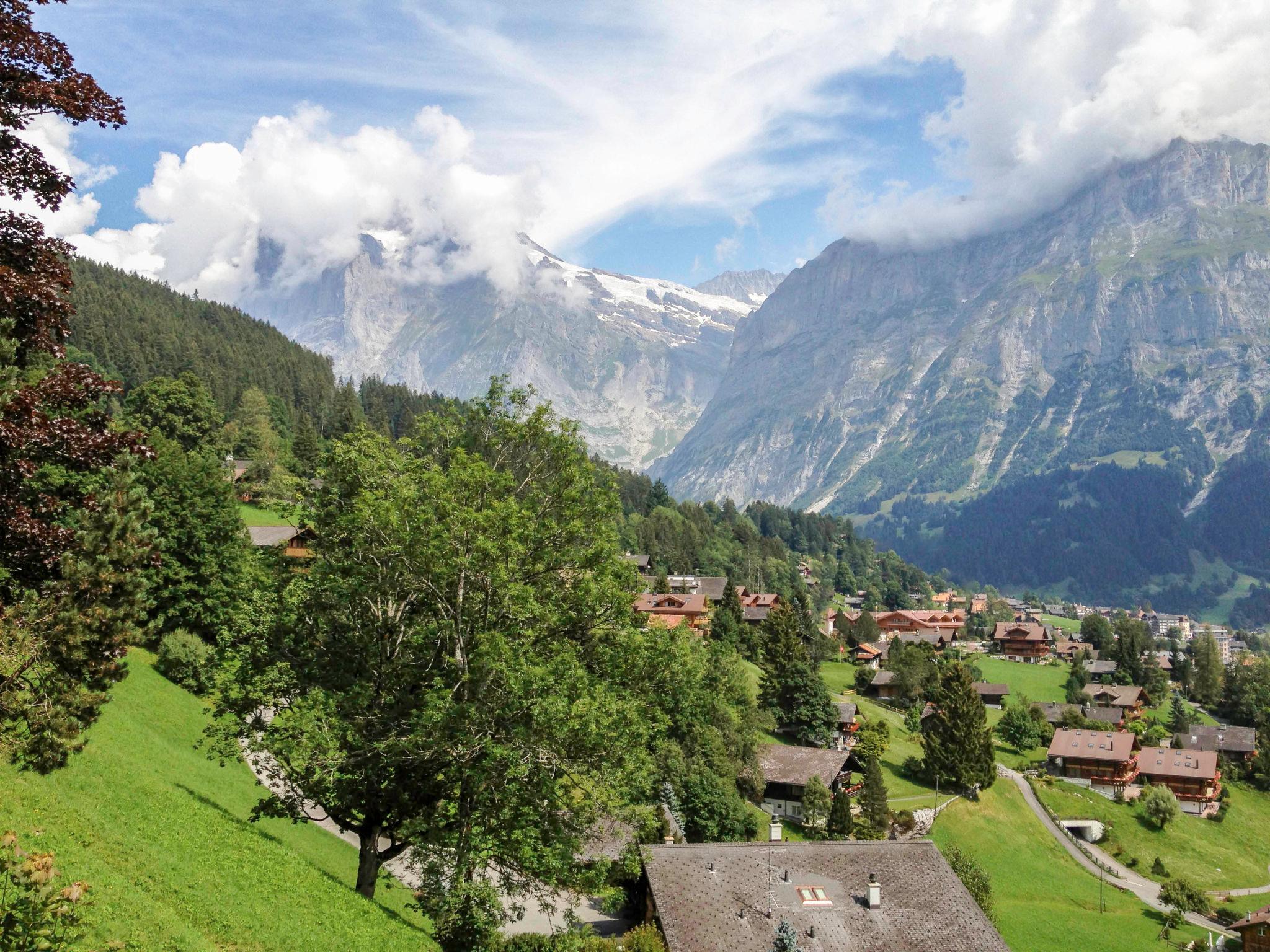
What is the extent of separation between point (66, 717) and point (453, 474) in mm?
9855

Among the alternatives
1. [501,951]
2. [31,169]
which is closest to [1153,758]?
[501,951]

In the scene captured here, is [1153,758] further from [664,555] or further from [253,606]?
[253,606]

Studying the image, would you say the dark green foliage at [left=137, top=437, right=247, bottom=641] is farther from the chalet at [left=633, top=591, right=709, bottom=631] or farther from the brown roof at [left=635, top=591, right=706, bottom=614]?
the brown roof at [left=635, top=591, right=706, bottom=614]

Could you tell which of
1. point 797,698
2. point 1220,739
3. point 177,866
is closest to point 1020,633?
point 1220,739

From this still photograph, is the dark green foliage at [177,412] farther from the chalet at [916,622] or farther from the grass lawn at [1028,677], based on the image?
the chalet at [916,622]

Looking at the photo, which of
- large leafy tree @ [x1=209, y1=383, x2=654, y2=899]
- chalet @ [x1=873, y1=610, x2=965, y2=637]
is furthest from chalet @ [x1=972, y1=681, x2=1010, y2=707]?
large leafy tree @ [x1=209, y1=383, x2=654, y2=899]

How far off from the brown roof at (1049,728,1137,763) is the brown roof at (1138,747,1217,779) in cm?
234

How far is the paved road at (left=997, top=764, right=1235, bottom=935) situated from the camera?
203 feet

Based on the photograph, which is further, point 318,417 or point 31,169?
point 318,417

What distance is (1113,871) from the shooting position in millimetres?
68062

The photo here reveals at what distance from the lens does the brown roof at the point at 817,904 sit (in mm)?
35000

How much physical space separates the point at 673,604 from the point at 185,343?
91755mm

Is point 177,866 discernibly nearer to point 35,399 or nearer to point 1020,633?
point 35,399

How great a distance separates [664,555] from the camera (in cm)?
14750
